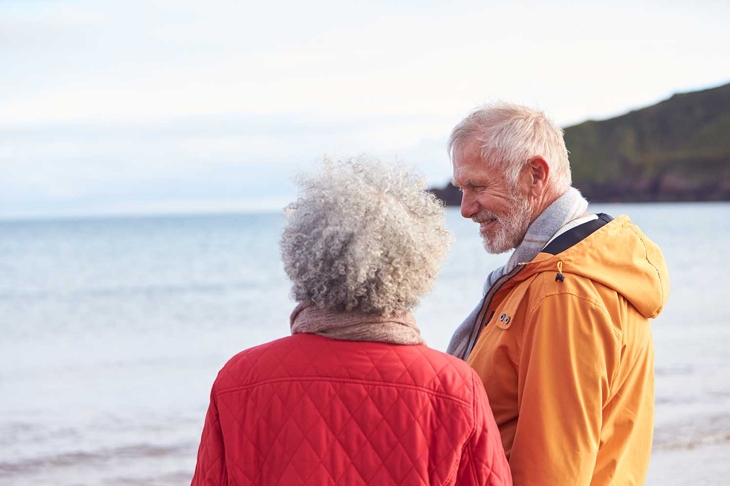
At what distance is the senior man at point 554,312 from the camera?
76.4 inches

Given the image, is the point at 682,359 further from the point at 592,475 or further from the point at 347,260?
the point at 347,260

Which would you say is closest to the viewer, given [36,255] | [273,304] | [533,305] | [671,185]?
[533,305]

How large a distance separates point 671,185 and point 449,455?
329 feet

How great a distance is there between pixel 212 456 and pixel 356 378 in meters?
0.38

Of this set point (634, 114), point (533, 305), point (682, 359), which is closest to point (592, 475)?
point (533, 305)

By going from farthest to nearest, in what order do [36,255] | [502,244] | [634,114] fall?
[634,114], [36,255], [502,244]

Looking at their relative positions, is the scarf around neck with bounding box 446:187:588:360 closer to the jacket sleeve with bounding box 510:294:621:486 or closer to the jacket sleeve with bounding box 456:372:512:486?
the jacket sleeve with bounding box 510:294:621:486

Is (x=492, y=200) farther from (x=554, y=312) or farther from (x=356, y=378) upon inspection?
(x=356, y=378)

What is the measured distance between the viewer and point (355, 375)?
1.56 metres

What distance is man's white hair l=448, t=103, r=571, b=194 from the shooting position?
7.17 feet

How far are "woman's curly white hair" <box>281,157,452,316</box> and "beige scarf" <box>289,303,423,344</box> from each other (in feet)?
0.06

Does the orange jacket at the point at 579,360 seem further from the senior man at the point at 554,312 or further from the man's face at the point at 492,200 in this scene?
the man's face at the point at 492,200

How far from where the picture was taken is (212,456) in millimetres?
1650

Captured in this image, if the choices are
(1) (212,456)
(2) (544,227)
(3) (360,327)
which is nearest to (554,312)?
(2) (544,227)
